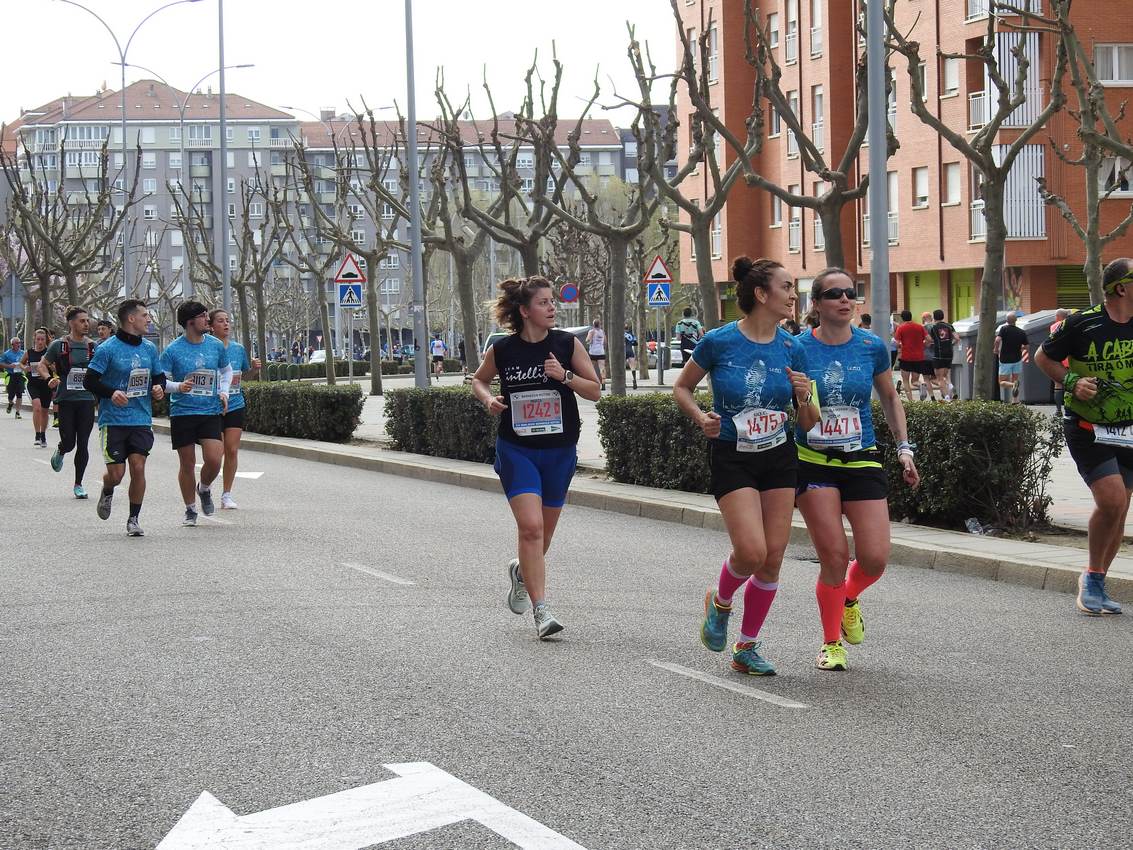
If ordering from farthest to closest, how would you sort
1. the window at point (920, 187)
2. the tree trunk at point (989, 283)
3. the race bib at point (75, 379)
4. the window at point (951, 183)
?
the window at point (920, 187)
the window at point (951, 183)
the race bib at point (75, 379)
the tree trunk at point (989, 283)

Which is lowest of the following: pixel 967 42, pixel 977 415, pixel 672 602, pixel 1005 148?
pixel 672 602

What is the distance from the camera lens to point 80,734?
6.39m

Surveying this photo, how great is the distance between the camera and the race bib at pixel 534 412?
8594 mm

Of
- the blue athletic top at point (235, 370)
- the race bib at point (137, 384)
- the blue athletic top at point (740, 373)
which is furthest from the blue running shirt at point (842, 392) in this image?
the blue athletic top at point (235, 370)

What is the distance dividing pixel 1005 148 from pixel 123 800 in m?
44.2

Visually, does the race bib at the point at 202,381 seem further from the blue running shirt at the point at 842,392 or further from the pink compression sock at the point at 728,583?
the blue running shirt at the point at 842,392

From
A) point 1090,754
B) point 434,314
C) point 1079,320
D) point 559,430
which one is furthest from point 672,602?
point 434,314

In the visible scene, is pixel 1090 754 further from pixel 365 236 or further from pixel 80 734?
pixel 365 236

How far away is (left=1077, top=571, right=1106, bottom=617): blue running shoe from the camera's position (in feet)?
30.3

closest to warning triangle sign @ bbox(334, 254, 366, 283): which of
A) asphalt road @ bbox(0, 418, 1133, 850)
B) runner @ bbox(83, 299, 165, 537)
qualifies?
runner @ bbox(83, 299, 165, 537)

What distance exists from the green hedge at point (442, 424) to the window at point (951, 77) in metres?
29.3

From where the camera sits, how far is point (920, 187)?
51562 millimetres

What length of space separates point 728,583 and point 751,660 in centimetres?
33

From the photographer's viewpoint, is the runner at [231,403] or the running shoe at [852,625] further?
the runner at [231,403]
